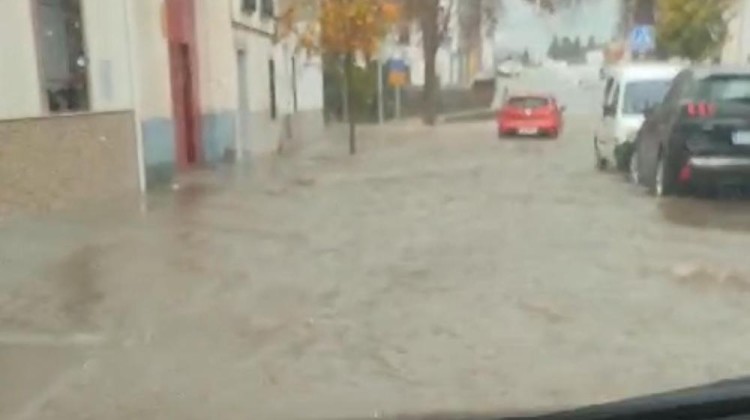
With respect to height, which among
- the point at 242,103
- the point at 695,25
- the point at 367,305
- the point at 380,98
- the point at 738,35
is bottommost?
the point at 380,98

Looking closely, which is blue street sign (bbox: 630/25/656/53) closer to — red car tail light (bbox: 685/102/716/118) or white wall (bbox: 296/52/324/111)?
white wall (bbox: 296/52/324/111)

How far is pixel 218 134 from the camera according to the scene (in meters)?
18.7

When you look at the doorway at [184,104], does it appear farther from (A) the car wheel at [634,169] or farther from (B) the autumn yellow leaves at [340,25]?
(A) the car wheel at [634,169]

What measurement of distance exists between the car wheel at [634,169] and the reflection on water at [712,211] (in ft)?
5.39

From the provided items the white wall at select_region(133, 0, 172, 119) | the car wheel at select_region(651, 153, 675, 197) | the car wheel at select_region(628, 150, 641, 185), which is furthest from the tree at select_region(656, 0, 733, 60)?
the white wall at select_region(133, 0, 172, 119)

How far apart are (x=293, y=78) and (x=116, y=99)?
1434cm

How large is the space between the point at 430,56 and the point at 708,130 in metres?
27.3

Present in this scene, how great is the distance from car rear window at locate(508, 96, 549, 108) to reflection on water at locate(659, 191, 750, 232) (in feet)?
54.2

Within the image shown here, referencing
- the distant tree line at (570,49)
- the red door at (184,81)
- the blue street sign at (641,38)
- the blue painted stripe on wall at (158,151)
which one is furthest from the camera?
the blue street sign at (641,38)

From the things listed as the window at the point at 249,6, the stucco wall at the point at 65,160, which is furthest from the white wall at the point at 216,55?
the stucco wall at the point at 65,160

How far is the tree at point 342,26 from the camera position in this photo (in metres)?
23.6

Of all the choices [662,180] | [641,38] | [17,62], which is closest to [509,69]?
[641,38]

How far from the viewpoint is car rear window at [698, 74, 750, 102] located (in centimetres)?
1041

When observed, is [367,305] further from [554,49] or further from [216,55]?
[216,55]
